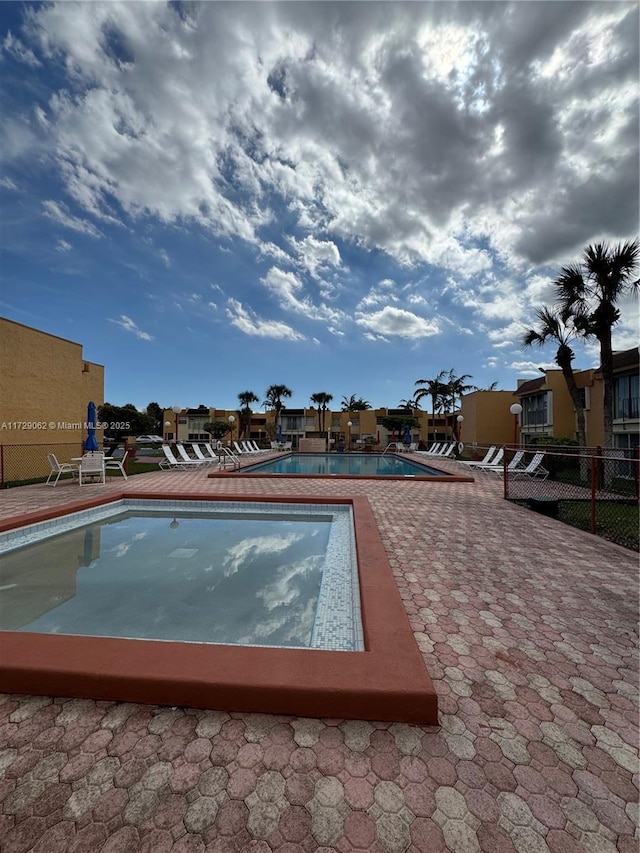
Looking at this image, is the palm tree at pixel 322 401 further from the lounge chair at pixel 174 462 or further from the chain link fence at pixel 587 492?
the chain link fence at pixel 587 492

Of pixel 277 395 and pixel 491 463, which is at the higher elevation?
pixel 277 395

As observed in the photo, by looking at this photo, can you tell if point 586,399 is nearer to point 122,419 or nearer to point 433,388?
point 433,388

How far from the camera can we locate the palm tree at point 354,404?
184 ft

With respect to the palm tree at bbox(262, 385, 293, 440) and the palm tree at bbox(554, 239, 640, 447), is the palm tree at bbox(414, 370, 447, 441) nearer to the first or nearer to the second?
the palm tree at bbox(262, 385, 293, 440)

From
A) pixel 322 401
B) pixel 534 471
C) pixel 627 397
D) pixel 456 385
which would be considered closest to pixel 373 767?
pixel 534 471

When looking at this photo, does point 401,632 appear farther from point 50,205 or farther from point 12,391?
point 50,205

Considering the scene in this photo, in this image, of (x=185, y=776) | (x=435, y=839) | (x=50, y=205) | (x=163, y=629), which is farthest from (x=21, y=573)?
(x=50, y=205)

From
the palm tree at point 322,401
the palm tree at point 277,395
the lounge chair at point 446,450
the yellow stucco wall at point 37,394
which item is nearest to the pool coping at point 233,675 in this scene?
the yellow stucco wall at point 37,394

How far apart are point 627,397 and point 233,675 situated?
70.9 feet

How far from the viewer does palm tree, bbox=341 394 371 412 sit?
56219mm

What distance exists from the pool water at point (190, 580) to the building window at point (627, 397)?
1722 centimetres

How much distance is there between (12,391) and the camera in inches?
492

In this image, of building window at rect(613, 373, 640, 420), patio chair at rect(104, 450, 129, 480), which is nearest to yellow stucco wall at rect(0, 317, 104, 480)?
patio chair at rect(104, 450, 129, 480)

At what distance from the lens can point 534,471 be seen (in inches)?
377
